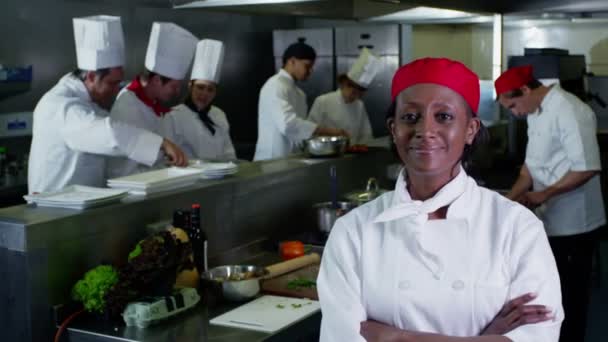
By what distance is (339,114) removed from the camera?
6.03 metres

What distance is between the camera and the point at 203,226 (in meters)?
2.97

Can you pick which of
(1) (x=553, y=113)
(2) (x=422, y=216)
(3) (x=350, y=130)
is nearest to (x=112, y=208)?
(2) (x=422, y=216)

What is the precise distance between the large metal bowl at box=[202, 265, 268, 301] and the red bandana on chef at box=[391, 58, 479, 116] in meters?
1.17

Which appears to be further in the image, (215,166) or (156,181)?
(215,166)

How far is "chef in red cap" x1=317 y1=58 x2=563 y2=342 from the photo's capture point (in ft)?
5.07

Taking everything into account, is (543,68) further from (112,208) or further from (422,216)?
(422,216)

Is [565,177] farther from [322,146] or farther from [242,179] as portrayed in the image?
[242,179]

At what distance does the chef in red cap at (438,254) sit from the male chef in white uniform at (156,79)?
Result: 224 centimetres

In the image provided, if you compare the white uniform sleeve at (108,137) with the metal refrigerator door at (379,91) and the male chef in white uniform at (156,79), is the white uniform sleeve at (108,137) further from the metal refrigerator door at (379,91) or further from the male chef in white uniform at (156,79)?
the metal refrigerator door at (379,91)

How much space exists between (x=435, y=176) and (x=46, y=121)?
7.11ft

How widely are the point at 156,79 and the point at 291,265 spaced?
1.37m

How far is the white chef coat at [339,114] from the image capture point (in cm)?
603

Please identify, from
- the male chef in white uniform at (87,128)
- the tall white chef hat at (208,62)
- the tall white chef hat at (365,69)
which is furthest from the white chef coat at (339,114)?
the male chef in white uniform at (87,128)

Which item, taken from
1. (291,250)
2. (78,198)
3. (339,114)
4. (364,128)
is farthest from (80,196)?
(364,128)
